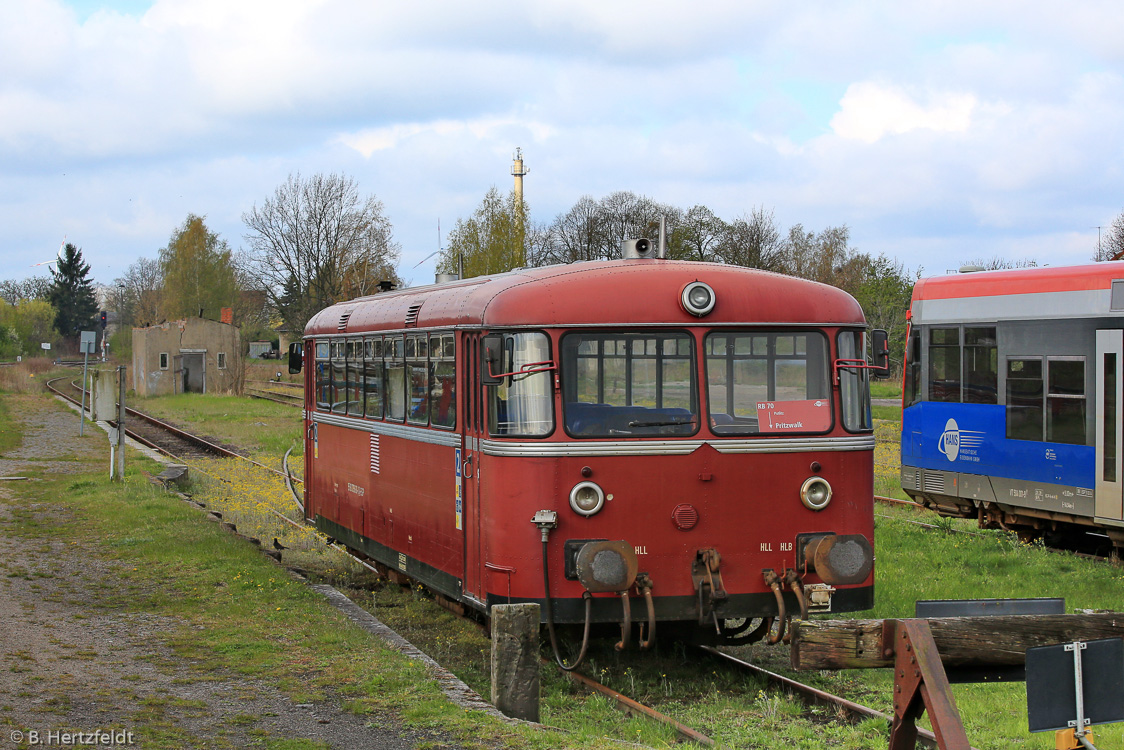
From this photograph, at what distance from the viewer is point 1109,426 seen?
12.8 meters

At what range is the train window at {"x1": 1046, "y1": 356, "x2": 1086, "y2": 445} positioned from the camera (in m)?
13.2

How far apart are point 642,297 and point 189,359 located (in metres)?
46.7

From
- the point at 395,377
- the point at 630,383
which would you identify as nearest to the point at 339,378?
the point at 395,377

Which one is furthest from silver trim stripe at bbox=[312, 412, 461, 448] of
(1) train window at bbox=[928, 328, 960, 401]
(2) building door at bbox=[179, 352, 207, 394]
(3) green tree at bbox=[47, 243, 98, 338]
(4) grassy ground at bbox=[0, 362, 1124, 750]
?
(3) green tree at bbox=[47, 243, 98, 338]

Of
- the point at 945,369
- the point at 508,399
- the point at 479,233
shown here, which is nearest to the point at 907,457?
the point at 945,369

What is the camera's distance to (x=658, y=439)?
821 centimetres

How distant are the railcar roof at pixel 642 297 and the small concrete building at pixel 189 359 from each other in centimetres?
4499

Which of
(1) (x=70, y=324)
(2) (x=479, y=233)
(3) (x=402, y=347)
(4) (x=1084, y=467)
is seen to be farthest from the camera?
(1) (x=70, y=324)

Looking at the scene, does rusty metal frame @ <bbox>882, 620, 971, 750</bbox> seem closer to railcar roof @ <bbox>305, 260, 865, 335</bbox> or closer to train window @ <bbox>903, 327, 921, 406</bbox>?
railcar roof @ <bbox>305, 260, 865, 335</bbox>

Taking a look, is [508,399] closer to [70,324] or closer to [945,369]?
[945,369]

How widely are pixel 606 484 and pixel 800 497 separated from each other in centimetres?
142

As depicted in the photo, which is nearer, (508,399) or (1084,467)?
(508,399)

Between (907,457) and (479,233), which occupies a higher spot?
(479,233)

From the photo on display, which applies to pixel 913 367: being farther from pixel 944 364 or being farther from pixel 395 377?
pixel 395 377
